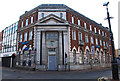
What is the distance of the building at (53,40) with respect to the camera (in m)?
19.9

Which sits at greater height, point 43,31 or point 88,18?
point 88,18

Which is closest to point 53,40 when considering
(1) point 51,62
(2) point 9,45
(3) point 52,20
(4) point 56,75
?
(3) point 52,20

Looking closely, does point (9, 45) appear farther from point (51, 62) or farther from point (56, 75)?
point (56, 75)

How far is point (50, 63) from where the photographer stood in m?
19.9

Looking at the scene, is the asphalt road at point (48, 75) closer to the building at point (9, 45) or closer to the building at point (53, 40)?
the building at point (53, 40)

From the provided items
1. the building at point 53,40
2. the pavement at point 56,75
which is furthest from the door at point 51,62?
the pavement at point 56,75

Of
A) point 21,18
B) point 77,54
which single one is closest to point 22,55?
point 21,18

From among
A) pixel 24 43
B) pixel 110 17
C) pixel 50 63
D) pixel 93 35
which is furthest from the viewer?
pixel 93 35

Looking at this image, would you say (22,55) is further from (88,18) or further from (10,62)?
(88,18)

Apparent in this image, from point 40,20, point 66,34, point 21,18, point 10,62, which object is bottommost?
point 10,62

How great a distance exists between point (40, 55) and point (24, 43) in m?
6.07

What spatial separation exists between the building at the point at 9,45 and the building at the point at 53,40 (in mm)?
3523

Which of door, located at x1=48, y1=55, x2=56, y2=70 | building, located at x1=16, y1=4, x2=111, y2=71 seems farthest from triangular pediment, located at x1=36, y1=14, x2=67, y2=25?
door, located at x1=48, y1=55, x2=56, y2=70

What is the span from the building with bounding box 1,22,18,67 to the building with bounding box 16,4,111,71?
3.52 metres
